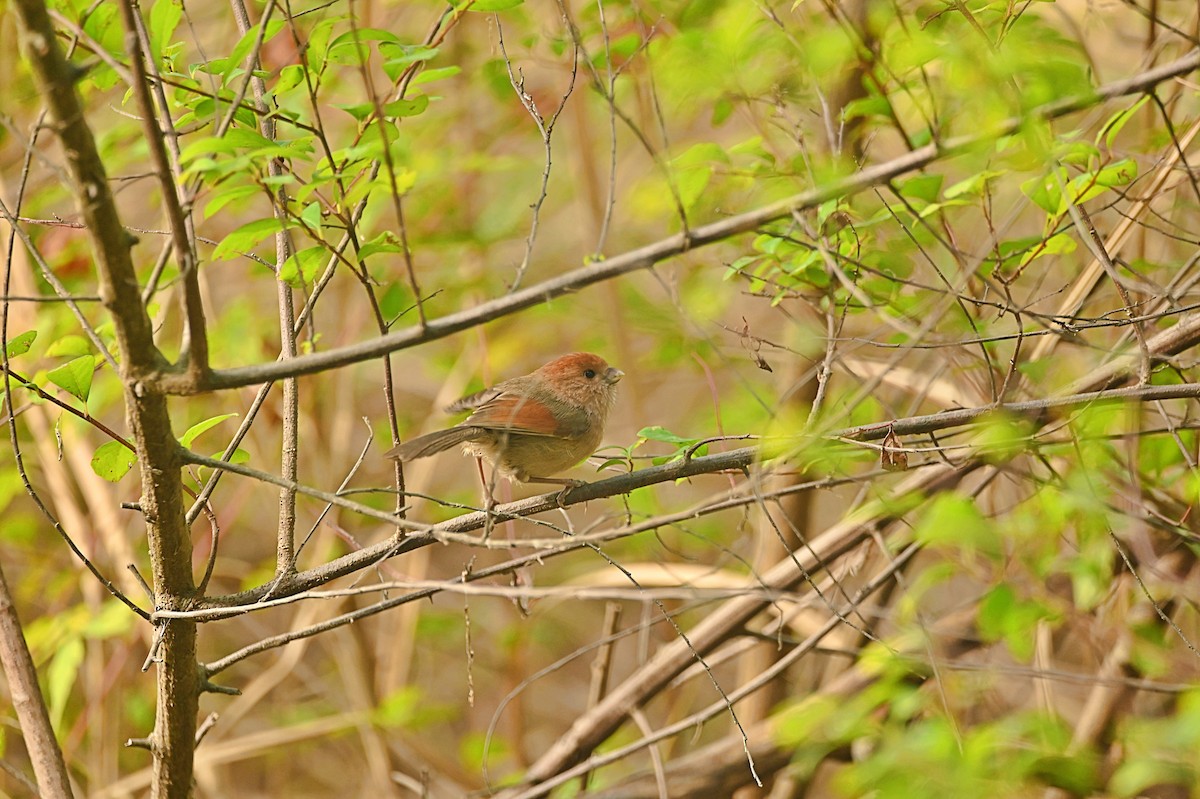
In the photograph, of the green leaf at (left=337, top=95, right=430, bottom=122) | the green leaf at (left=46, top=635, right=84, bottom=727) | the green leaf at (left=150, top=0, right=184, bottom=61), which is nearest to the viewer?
the green leaf at (left=150, top=0, right=184, bottom=61)

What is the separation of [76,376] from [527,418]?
148 cm

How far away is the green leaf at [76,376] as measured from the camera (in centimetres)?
208

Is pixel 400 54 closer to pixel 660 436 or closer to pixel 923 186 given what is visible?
pixel 660 436

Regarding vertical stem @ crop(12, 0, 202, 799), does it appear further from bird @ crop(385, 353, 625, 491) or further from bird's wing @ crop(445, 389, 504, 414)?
bird's wing @ crop(445, 389, 504, 414)

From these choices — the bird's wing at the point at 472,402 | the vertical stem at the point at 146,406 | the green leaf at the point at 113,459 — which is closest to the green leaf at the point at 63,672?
Result: the vertical stem at the point at 146,406

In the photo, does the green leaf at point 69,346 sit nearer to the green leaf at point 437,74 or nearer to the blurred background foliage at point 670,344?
the blurred background foliage at point 670,344

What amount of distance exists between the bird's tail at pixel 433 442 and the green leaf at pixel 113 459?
53cm

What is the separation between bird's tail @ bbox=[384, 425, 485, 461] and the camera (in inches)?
99.3

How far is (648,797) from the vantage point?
356 cm

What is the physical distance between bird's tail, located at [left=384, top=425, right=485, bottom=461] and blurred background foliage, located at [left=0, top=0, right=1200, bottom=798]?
20cm

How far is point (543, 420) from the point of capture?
11.1ft

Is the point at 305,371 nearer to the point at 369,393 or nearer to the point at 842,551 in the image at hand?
the point at 842,551

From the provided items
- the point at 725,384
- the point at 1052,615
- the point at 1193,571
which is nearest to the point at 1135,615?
the point at 1193,571

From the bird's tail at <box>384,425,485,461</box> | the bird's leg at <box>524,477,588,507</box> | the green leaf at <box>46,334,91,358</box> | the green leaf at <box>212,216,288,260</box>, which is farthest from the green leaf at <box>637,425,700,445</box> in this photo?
the green leaf at <box>46,334,91,358</box>
